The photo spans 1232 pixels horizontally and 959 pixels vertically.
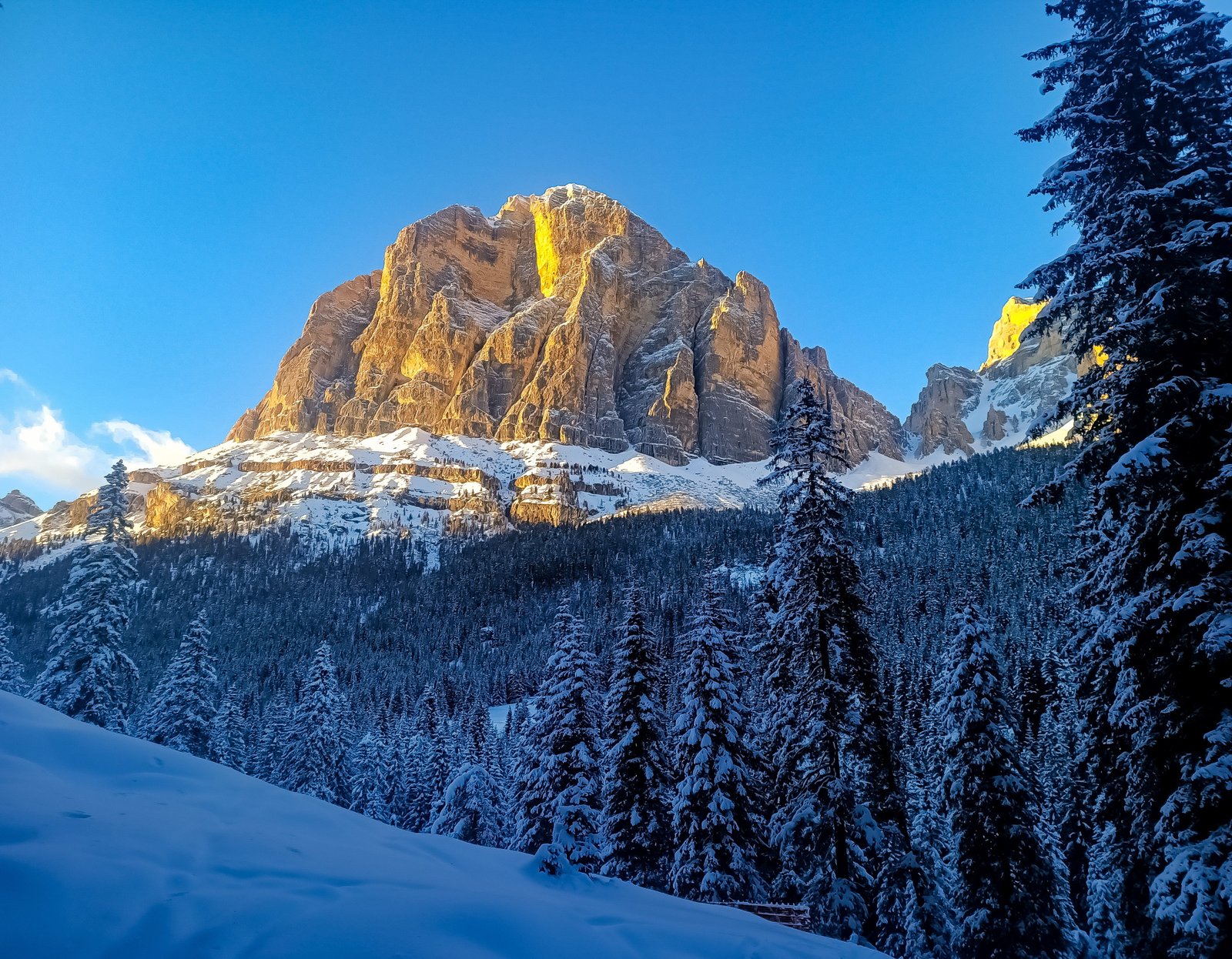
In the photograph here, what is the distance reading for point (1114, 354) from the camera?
397 inches

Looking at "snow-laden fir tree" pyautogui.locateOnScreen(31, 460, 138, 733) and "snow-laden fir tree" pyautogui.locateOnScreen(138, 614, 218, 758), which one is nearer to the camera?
"snow-laden fir tree" pyautogui.locateOnScreen(31, 460, 138, 733)

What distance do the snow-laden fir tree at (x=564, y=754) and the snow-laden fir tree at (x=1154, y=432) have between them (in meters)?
15.2

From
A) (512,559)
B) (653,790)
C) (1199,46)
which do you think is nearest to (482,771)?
(653,790)

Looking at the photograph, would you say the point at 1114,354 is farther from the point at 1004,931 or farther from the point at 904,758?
the point at 904,758

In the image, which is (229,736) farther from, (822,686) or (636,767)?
(822,686)

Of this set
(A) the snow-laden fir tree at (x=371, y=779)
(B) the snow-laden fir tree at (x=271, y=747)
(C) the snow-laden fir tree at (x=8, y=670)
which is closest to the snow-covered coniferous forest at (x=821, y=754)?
(C) the snow-laden fir tree at (x=8, y=670)

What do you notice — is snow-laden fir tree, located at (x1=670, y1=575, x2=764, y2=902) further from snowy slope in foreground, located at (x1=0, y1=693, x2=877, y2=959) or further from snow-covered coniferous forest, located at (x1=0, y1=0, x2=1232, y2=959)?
snowy slope in foreground, located at (x1=0, y1=693, x2=877, y2=959)

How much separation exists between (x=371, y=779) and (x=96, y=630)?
70.0 ft

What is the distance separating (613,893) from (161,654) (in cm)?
13514

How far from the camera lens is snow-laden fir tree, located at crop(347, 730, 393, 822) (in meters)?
42.7

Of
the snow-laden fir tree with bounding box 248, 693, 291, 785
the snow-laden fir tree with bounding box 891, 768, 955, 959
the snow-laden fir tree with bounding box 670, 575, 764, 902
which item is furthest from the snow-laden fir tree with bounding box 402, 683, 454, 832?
the snow-laden fir tree with bounding box 891, 768, 955, 959

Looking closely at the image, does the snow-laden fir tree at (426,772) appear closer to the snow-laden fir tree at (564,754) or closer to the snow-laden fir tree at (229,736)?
the snow-laden fir tree at (229,736)

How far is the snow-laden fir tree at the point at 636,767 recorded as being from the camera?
21312 millimetres

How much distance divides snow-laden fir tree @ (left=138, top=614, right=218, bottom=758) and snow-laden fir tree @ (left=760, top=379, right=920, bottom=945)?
28.6m
